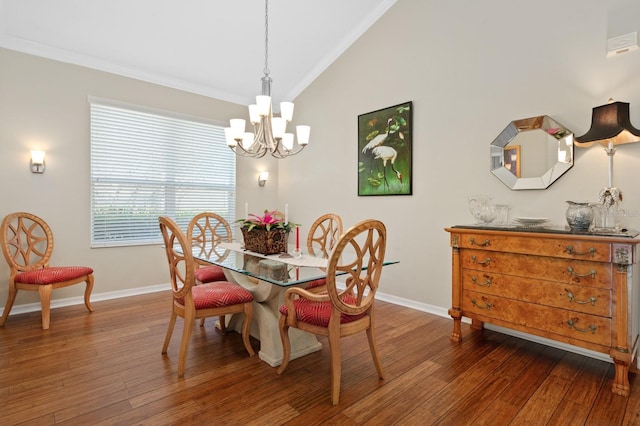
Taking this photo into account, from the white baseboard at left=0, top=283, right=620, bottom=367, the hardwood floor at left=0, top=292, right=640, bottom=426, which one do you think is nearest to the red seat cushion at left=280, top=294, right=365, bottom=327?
the hardwood floor at left=0, top=292, right=640, bottom=426

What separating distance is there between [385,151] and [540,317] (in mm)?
2291

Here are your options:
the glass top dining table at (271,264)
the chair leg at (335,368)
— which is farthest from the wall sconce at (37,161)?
the chair leg at (335,368)

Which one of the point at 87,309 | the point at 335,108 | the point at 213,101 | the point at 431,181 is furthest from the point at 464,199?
the point at 87,309

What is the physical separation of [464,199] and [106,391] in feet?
10.5

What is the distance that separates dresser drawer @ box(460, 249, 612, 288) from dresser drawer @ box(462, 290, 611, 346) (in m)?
0.21

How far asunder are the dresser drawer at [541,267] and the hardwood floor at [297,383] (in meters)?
0.64

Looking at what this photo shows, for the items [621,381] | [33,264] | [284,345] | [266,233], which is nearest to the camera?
[621,381]

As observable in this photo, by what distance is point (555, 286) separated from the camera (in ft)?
7.88

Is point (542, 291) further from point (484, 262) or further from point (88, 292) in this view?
point (88, 292)

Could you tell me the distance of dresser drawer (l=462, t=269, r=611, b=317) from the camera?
224 centimetres

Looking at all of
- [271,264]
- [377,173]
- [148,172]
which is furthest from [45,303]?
[377,173]

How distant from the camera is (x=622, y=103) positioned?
7.70 feet

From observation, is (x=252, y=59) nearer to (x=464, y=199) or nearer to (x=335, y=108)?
(x=335, y=108)

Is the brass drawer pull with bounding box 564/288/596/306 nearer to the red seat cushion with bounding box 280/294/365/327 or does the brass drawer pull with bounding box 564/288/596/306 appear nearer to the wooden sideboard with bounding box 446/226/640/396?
the wooden sideboard with bounding box 446/226/640/396
